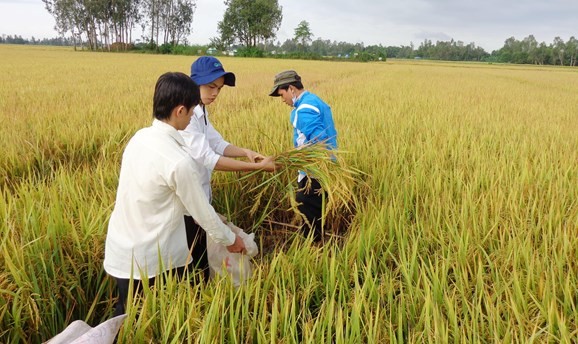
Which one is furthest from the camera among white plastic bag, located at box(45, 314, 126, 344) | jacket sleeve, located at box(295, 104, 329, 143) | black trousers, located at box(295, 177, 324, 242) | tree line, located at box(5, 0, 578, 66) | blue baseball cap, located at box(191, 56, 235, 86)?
tree line, located at box(5, 0, 578, 66)

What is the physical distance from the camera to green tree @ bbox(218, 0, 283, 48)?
2147 inches

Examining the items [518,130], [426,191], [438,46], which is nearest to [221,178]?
[426,191]

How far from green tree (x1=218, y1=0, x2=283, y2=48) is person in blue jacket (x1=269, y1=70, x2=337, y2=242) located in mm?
54763

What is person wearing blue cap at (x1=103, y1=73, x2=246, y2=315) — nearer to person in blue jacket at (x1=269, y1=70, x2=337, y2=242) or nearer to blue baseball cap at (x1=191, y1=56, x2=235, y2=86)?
blue baseball cap at (x1=191, y1=56, x2=235, y2=86)

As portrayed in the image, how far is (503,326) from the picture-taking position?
117 cm

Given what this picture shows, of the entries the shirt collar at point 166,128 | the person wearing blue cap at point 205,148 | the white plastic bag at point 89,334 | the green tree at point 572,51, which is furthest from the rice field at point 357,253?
the green tree at point 572,51

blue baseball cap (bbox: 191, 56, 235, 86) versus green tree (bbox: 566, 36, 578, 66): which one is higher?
green tree (bbox: 566, 36, 578, 66)

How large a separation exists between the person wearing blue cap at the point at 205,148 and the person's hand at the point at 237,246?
0.20 m

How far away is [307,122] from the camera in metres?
2.28

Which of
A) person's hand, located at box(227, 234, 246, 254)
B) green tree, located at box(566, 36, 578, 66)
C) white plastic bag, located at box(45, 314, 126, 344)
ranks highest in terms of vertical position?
green tree, located at box(566, 36, 578, 66)

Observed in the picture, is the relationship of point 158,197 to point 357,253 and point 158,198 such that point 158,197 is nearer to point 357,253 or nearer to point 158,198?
point 158,198

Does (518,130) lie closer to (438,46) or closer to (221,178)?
(221,178)

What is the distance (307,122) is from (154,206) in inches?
46.1

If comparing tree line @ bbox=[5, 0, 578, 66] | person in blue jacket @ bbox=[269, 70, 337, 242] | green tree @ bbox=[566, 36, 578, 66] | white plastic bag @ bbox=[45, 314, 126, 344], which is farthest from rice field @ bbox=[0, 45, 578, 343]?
green tree @ bbox=[566, 36, 578, 66]
